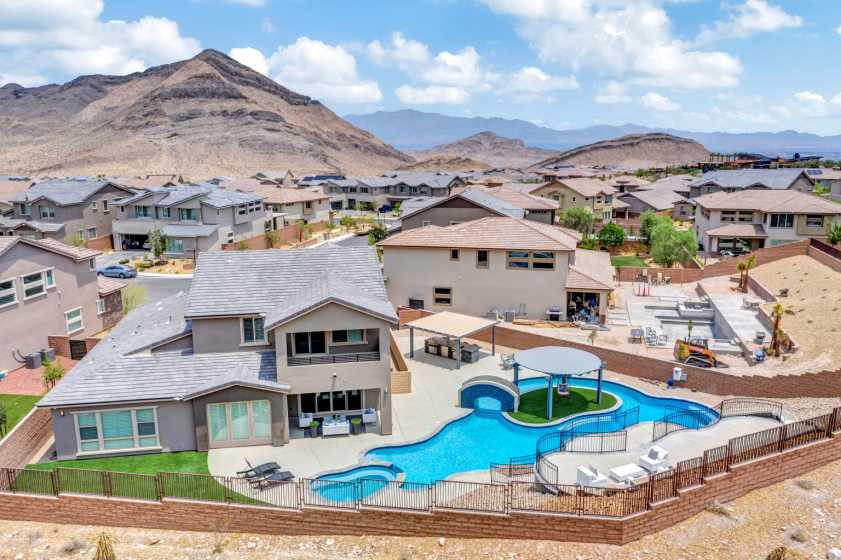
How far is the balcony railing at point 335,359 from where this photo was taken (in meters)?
23.2

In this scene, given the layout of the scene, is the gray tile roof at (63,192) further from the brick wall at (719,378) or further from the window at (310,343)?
the brick wall at (719,378)

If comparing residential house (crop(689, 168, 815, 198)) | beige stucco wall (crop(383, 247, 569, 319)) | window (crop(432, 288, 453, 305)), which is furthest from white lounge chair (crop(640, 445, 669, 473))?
residential house (crop(689, 168, 815, 198))

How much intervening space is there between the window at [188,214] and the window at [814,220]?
57.5m

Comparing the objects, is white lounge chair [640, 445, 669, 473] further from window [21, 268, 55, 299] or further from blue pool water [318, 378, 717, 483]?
window [21, 268, 55, 299]

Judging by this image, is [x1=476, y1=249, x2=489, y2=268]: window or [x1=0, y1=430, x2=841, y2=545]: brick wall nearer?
[x1=0, y1=430, x2=841, y2=545]: brick wall

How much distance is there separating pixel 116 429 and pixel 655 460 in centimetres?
1782

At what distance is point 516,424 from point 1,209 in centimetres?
6745

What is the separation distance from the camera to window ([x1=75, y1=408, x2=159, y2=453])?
2152 centimetres

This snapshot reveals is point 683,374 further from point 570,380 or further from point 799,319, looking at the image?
point 799,319

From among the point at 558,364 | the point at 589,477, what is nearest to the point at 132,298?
the point at 558,364

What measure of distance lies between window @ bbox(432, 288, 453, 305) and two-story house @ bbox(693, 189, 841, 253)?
3115cm

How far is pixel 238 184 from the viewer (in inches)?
3910

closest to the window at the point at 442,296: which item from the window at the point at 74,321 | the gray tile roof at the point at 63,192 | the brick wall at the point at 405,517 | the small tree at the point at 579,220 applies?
the window at the point at 74,321

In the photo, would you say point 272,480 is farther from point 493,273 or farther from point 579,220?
point 579,220
